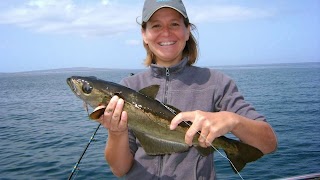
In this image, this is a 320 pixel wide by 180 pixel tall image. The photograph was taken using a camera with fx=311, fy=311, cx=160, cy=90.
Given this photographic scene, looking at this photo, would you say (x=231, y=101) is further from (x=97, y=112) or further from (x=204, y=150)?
(x=97, y=112)

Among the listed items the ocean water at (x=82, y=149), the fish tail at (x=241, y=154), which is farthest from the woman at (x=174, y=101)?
the ocean water at (x=82, y=149)

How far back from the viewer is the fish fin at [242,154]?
11.4 feet

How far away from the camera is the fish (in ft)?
11.7

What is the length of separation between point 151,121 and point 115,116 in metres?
0.43

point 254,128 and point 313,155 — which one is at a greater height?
point 254,128

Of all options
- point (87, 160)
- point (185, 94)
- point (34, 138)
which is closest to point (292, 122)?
point (87, 160)

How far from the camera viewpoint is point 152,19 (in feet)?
14.0

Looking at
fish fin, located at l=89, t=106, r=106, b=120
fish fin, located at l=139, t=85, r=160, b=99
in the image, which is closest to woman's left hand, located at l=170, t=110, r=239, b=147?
fish fin, located at l=139, t=85, r=160, b=99

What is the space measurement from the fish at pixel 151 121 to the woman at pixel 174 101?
12 centimetres

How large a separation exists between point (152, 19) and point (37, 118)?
Answer: 90.1 feet

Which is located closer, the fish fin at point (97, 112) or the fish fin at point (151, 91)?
the fish fin at point (97, 112)

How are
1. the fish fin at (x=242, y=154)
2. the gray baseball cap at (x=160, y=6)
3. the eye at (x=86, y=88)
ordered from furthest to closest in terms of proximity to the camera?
1. the gray baseball cap at (x=160, y=6)
2. the eye at (x=86, y=88)
3. the fish fin at (x=242, y=154)

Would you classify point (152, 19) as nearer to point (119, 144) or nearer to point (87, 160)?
point (119, 144)

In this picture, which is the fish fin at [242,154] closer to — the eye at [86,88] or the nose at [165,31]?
the nose at [165,31]
